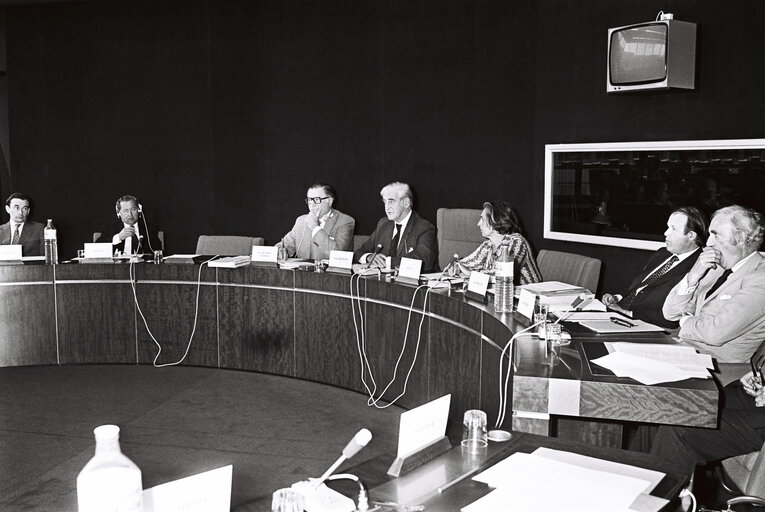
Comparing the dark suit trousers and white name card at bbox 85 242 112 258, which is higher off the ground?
white name card at bbox 85 242 112 258

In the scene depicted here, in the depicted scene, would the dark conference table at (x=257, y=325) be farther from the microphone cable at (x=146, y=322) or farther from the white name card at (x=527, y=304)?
the white name card at (x=527, y=304)

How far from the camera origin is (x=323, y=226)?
530cm

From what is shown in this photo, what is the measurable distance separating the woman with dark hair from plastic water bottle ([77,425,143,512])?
3134mm

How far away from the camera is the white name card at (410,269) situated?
412 centimetres

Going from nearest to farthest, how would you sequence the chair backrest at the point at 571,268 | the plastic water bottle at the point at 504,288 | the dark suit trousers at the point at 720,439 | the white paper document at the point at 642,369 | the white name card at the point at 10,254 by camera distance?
1. the white paper document at the point at 642,369
2. the dark suit trousers at the point at 720,439
3. the plastic water bottle at the point at 504,288
4. the chair backrest at the point at 571,268
5. the white name card at the point at 10,254

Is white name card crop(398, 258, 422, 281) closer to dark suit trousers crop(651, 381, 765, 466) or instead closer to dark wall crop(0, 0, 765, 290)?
dark wall crop(0, 0, 765, 290)

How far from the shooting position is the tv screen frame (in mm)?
3991

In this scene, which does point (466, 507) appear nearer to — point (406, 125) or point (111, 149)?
point (406, 125)

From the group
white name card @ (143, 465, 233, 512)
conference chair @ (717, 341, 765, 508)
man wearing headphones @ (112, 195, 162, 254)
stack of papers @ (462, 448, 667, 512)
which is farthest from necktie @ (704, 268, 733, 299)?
man wearing headphones @ (112, 195, 162, 254)

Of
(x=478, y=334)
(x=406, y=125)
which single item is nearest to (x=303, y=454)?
(x=478, y=334)

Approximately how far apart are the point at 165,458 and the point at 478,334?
4.96ft

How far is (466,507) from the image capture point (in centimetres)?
126

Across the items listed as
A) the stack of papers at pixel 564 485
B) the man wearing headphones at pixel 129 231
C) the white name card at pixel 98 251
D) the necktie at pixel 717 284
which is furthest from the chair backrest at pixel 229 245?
the stack of papers at pixel 564 485

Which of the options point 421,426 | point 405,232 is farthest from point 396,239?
point 421,426
